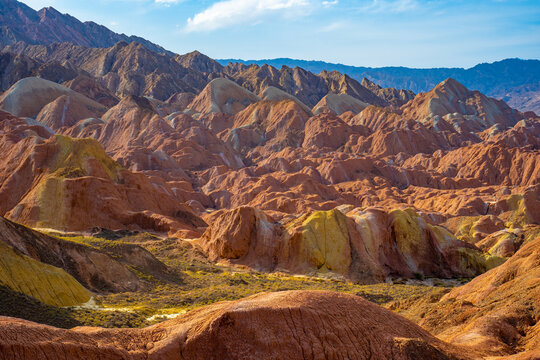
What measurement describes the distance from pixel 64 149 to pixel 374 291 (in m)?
40.3

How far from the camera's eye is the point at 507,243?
52312 millimetres

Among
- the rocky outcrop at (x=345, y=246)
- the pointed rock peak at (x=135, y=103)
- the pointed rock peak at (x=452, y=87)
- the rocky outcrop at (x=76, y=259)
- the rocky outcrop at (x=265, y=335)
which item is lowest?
the rocky outcrop at (x=345, y=246)

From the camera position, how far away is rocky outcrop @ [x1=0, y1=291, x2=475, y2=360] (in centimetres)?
1084

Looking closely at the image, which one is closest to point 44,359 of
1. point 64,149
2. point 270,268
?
point 270,268

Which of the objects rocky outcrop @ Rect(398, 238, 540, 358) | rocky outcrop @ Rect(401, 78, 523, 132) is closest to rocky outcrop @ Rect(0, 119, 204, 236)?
rocky outcrop @ Rect(398, 238, 540, 358)

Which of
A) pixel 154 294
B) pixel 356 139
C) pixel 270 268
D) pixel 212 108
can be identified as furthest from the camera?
pixel 212 108

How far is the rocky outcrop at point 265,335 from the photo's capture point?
10844 mm

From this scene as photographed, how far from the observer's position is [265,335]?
38.6 ft

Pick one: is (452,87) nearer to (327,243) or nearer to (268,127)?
(268,127)

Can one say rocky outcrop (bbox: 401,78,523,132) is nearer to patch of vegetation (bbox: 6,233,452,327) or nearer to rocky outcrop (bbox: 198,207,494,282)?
rocky outcrop (bbox: 198,207,494,282)

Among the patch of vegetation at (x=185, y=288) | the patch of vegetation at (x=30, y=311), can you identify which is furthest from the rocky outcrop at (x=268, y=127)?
Result: the patch of vegetation at (x=30, y=311)

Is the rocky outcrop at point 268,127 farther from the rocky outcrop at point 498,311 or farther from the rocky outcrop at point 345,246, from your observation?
the rocky outcrop at point 498,311

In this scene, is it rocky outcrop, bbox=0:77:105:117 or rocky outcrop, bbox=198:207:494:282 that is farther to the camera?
rocky outcrop, bbox=0:77:105:117

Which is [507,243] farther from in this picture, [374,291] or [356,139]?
[356,139]
